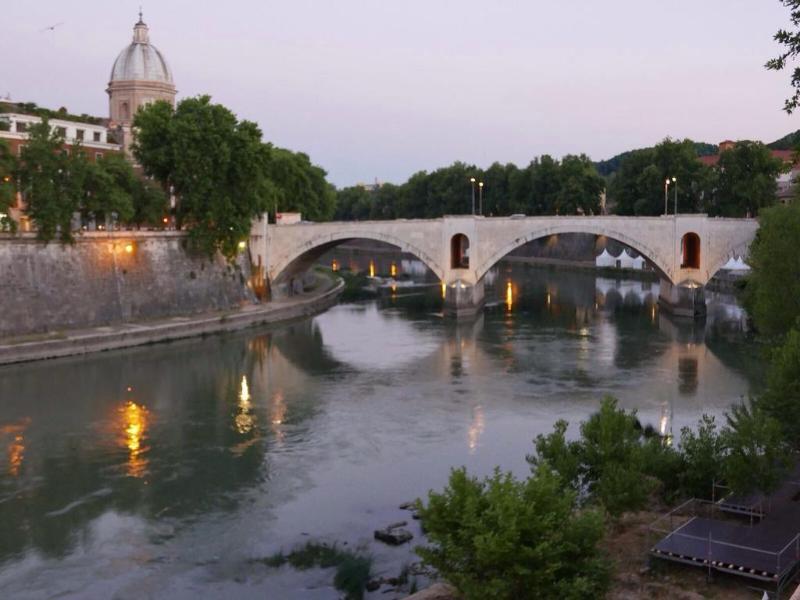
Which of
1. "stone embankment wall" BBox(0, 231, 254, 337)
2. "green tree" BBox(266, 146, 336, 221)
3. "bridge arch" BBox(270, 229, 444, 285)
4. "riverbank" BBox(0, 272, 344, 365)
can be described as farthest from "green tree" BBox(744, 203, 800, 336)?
"green tree" BBox(266, 146, 336, 221)

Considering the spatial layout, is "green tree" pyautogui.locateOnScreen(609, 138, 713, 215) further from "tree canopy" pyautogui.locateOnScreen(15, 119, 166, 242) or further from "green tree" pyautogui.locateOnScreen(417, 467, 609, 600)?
"green tree" pyautogui.locateOnScreen(417, 467, 609, 600)

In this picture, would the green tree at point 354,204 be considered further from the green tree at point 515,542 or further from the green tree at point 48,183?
the green tree at point 515,542

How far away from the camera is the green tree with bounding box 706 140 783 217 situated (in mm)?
48406

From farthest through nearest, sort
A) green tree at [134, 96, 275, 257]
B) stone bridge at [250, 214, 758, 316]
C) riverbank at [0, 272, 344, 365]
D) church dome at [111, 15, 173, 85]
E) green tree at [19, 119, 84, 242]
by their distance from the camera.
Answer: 1. church dome at [111, 15, 173, 85]
2. stone bridge at [250, 214, 758, 316]
3. green tree at [134, 96, 275, 257]
4. green tree at [19, 119, 84, 242]
5. riverbank at [0, 272, 344, 365]

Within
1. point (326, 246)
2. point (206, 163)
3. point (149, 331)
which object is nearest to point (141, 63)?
point (326, 246)

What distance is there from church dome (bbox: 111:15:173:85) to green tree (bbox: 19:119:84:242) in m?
22.8

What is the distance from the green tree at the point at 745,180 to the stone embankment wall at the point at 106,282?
2804 centimetres

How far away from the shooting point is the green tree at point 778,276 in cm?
1812

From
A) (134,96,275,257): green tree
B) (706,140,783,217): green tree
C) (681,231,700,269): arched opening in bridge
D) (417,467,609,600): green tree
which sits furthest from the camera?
(706,140,783,217): green tree

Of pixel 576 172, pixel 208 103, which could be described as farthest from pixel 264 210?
pixel 576 172

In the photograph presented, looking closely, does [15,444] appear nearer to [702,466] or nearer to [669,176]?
[702,466]

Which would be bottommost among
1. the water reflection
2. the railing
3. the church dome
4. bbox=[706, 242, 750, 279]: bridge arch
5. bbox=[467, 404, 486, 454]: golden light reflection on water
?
bbox=[467, 404, 486, 454]: golden light reflection on water

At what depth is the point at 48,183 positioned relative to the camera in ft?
96.9

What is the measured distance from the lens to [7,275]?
28.6m
